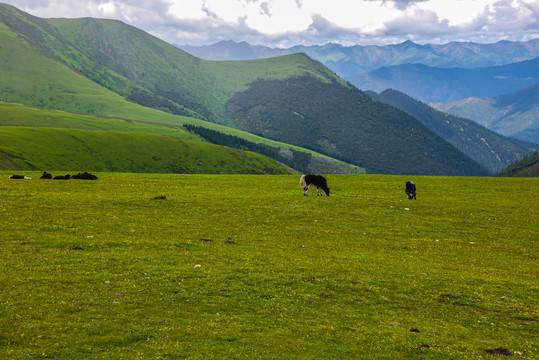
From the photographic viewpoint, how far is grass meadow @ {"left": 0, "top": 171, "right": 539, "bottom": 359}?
39.2ft

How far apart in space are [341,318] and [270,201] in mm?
26422

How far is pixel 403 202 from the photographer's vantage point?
42.0 m

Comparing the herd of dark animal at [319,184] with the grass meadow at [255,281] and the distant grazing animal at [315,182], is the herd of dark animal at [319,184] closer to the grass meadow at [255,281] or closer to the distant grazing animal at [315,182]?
the distant grazing animal at [315,182]

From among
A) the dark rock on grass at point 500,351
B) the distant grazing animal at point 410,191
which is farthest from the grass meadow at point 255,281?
the distant grazing animal at point 410,191

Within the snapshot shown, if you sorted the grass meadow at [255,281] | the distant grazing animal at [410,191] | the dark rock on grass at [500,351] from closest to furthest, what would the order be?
1. the grass meadow at [255,281]
2. the dark rock on grass at [500,351]
3. the distant grazing animal at [410,191]

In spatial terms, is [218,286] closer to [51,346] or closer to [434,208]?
[51,346]

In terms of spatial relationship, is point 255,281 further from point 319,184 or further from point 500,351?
point 319,184

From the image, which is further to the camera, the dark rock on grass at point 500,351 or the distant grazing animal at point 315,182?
the distant grazing animal at point 315,182

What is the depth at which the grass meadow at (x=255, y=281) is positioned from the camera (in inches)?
471

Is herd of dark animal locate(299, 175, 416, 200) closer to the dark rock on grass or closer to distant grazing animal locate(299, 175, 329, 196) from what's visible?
distant grazing animal locate(299, 175, 329, 196)

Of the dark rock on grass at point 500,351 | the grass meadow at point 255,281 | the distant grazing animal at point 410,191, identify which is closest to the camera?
the grass meadow at point 255,281

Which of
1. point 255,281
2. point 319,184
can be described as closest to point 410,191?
point 319,184

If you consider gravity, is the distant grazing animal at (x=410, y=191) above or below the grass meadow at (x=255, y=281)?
above

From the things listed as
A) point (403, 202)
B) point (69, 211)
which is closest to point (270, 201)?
point (403, 202)
